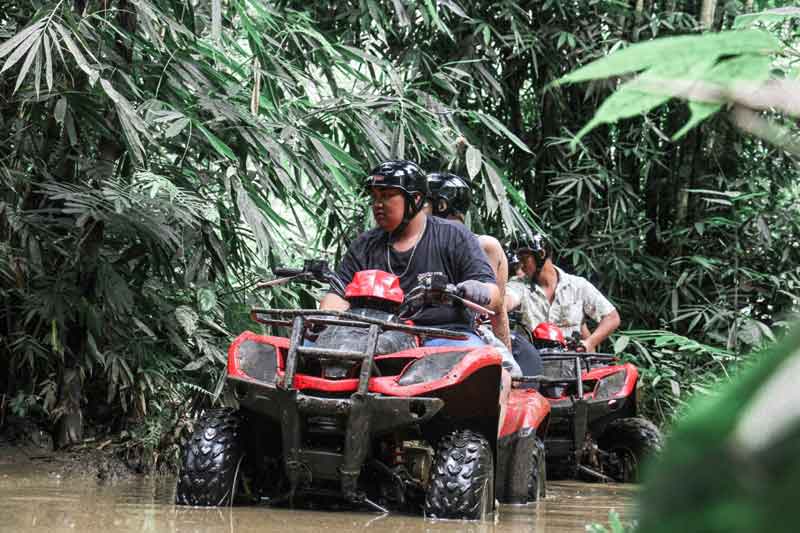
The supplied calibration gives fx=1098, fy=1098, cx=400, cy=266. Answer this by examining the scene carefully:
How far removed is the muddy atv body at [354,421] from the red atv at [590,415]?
2349 mm

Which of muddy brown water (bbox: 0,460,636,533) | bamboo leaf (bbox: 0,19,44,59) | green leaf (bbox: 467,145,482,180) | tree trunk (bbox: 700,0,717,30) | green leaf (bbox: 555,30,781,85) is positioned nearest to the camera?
green leaf (bbox: 555,30,781,85)

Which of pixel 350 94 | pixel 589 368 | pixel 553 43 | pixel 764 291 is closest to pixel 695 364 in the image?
pixel 764 291

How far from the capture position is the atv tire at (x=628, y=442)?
6.54 meters

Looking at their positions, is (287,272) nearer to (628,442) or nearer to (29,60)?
(29,60)

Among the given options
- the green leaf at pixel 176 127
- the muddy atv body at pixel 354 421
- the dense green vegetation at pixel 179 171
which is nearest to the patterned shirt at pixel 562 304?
the dense green vegetation at pixel 179 171

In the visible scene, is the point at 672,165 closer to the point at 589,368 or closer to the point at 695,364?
the point at 695,364

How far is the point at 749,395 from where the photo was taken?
28 centimetres

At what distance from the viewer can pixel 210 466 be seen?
141 inches

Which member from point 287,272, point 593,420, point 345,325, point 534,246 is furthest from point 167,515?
point 534,246

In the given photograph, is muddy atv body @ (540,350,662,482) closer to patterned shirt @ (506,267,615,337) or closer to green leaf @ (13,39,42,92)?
patterned shirt @ (506,267,615,337)

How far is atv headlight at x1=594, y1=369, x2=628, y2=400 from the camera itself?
6.41 m

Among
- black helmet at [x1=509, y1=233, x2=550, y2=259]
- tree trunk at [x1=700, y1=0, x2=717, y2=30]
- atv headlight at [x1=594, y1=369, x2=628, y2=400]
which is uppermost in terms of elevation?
tree trunk at [x1=700, y1=0, x2=717, y2=30]

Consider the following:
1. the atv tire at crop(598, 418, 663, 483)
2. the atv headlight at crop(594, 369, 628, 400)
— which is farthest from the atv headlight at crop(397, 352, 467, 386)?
the atv tire at crop(598, 418, 663, 483)

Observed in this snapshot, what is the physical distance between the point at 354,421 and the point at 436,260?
101cm
